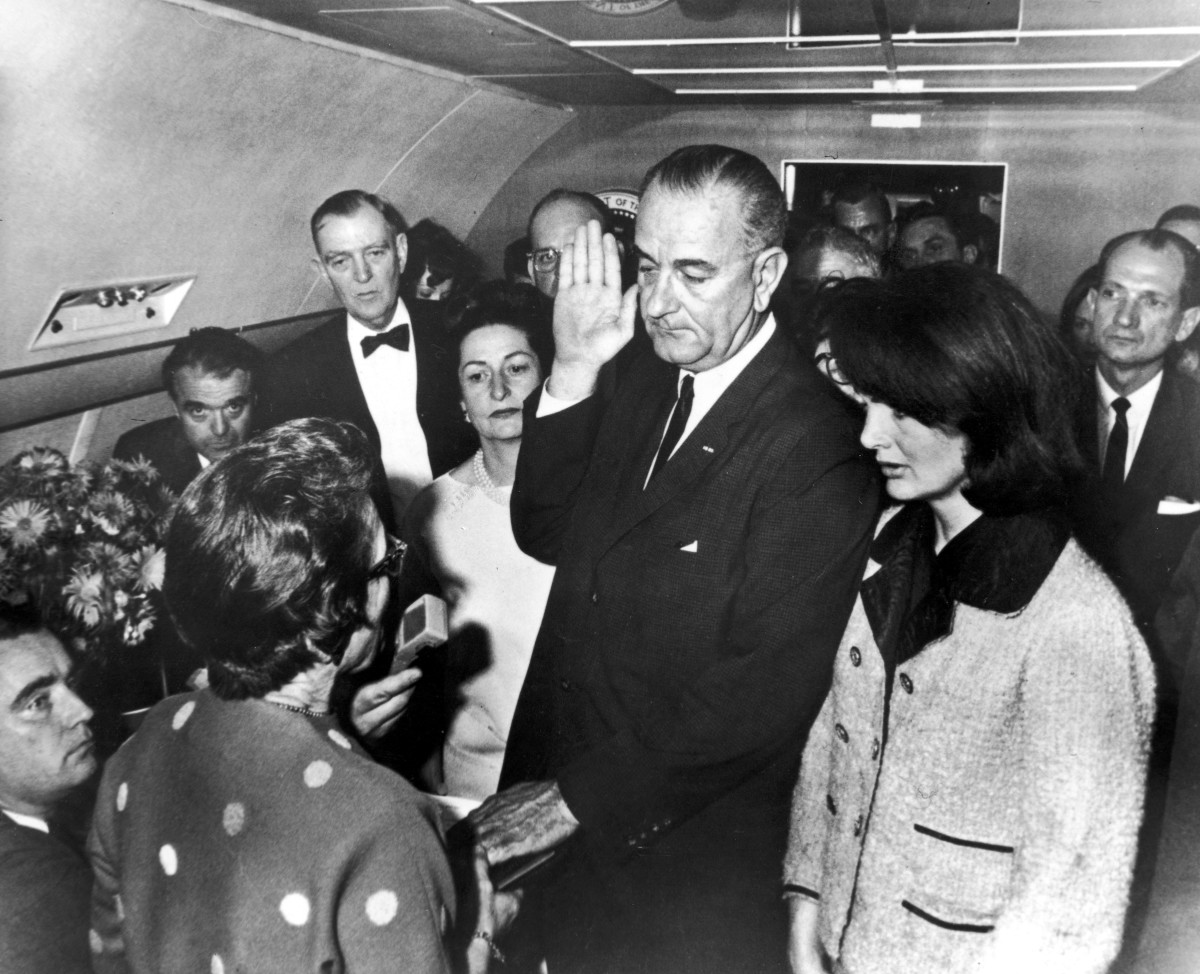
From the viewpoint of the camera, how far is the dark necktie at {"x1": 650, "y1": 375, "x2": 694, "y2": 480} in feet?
5.08

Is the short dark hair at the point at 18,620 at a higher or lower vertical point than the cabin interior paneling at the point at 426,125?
lower

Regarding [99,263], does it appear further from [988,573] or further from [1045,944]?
[1045,944]

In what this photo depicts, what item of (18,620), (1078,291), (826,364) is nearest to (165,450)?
(18,620)

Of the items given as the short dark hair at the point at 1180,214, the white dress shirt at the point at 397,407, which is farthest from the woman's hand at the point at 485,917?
the short dark hair at the point at 1180,214

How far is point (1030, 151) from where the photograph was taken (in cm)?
144

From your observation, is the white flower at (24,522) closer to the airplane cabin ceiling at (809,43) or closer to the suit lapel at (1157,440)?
the airplane cabin ceiling at (809,43)

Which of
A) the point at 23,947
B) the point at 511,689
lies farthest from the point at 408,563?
the point at 23,947

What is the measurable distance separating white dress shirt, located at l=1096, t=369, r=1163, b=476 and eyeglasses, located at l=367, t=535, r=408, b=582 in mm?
1125

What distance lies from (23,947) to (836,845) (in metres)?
1.30

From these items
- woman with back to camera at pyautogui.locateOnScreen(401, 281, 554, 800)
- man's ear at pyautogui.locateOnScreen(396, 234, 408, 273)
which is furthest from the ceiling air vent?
woman with back to camera at pyautogui.locateOnScreen(401, 281, 554, 800)

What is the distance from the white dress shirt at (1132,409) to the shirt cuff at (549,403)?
2.75 ft

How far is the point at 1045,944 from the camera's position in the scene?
128 cm

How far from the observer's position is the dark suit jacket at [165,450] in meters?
1.47

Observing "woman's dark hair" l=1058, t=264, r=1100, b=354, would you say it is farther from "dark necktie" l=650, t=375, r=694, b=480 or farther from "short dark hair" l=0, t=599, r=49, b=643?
"short dark hair" l=0, t=599, r=49, b=643
